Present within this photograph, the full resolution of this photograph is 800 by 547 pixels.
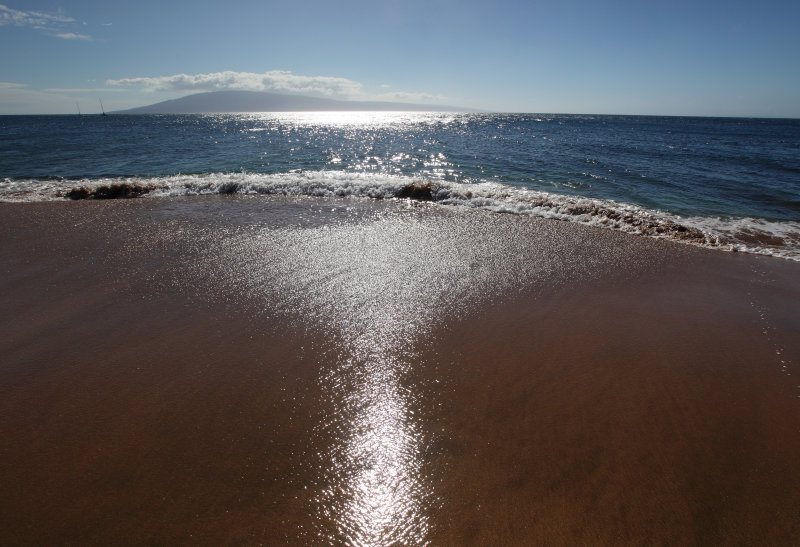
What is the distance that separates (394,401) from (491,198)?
7568 mm

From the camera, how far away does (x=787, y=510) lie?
2182 mm

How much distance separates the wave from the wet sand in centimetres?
177

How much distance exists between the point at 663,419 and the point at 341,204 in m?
7.85

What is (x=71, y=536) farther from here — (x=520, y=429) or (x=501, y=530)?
(x=520, y=429)

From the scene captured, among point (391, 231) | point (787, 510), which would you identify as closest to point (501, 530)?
point (787, 510)


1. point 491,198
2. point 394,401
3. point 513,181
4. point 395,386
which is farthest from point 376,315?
point 513,181

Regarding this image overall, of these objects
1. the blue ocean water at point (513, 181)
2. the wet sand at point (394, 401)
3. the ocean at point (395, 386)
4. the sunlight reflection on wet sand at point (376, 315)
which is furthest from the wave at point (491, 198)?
the wet sand at point (394, 401)

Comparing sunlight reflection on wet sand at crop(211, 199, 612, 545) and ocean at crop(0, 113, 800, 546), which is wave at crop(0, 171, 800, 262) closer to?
ocean at crop(0, 113, 800, 546)

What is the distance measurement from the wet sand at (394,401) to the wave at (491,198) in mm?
1773

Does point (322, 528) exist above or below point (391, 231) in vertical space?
below

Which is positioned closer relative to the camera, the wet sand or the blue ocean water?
the wet sand

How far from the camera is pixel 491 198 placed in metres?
9.34

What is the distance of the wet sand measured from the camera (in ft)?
6.90

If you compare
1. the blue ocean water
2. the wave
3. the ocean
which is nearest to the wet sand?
the ocean
